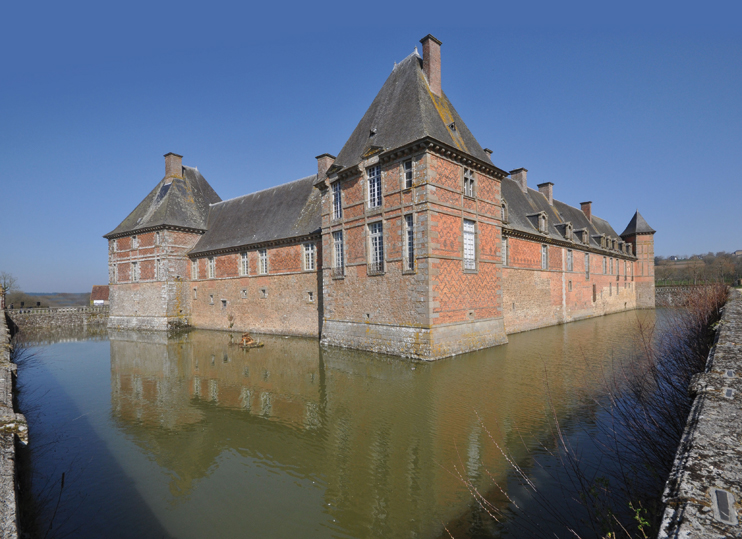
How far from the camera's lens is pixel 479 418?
7203 mm

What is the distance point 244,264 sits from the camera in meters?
22.5

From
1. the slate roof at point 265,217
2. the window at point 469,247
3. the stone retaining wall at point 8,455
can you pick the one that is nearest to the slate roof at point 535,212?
the window at point 469,247

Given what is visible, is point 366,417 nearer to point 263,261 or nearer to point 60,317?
point 263,261

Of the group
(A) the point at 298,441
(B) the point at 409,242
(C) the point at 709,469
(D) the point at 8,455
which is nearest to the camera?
(C) the point at 709,469

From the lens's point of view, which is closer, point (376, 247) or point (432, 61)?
point (376, 247)

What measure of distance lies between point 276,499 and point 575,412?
5.55 metres

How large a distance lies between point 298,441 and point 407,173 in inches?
380

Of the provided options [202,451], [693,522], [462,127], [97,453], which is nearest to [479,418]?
[202,451]

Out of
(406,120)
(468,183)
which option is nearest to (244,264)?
(406,120)

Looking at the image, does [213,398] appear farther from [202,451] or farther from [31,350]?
[31,350]

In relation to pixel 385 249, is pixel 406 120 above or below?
above

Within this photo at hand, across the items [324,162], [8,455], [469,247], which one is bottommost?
[8,455]

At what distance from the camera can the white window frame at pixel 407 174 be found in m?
13.4

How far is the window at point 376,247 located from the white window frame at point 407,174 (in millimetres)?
1827
